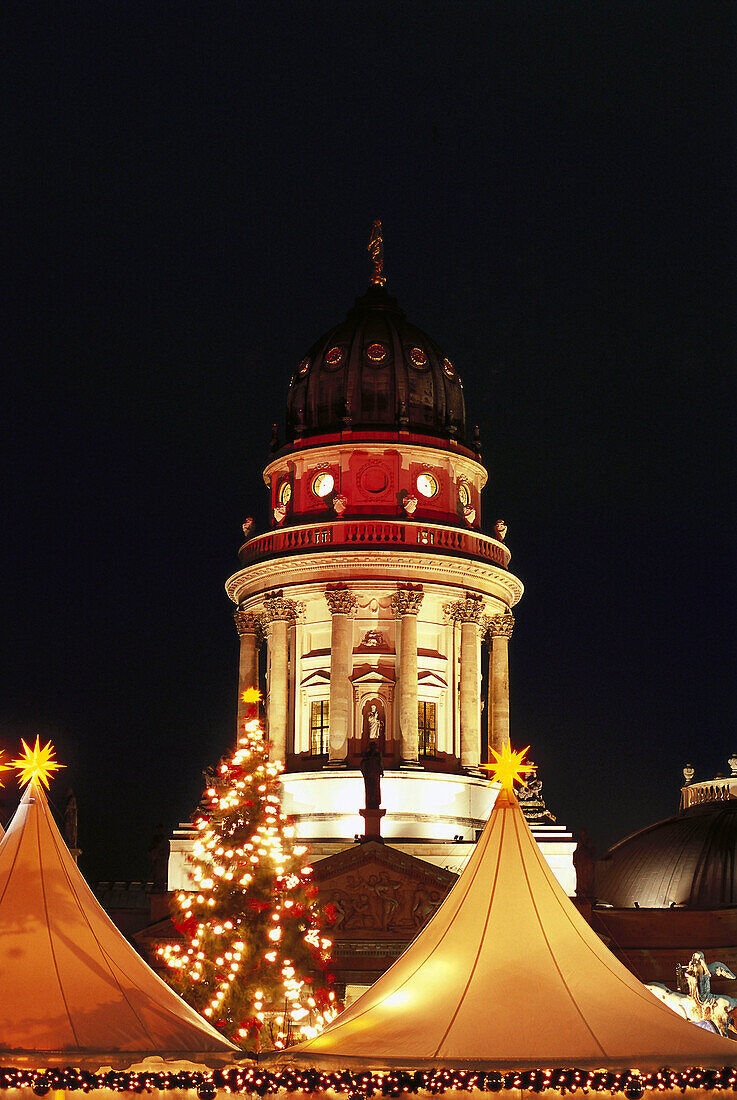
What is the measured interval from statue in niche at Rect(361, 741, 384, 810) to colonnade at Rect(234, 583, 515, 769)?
19.7 feet

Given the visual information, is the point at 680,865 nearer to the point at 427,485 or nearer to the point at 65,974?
the point at 427,485

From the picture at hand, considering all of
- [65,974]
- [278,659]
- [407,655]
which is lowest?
[65,974]

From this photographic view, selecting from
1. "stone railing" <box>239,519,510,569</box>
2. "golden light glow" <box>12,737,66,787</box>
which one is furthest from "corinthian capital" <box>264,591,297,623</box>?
"golden light glow" <box>12,737,66,787</box>

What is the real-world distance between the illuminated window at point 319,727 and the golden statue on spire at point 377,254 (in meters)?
19.9

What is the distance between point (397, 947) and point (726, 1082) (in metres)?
34.1

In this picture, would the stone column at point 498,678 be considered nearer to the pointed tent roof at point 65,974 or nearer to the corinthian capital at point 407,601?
the corinthian capital at point 407,601

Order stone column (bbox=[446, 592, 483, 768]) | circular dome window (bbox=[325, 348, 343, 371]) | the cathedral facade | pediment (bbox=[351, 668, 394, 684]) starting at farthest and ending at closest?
circular dome window (bbox=[325, 348, 343, 371]) → stone column (bbox=[446, 592, 483, 768]) → pediment (bbox=[351, 668, 394, 684]) → the cathedral facade

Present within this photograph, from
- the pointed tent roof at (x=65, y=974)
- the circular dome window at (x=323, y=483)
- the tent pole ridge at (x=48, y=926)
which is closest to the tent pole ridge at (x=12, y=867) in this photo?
the pointed tent roof at (x=65, y=974)

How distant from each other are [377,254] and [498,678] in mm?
20445

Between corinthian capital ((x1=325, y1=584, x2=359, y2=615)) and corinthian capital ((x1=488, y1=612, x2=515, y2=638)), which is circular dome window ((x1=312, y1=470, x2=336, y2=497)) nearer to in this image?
corinthian capital ((x1=325, y1=584, x2=359, y2=615))

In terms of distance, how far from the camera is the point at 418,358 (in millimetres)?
74125

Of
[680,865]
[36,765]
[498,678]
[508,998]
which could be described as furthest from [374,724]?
[508,998]

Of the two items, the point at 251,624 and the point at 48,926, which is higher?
the point at 251,624

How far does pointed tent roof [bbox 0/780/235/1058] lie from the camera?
26375 mm
